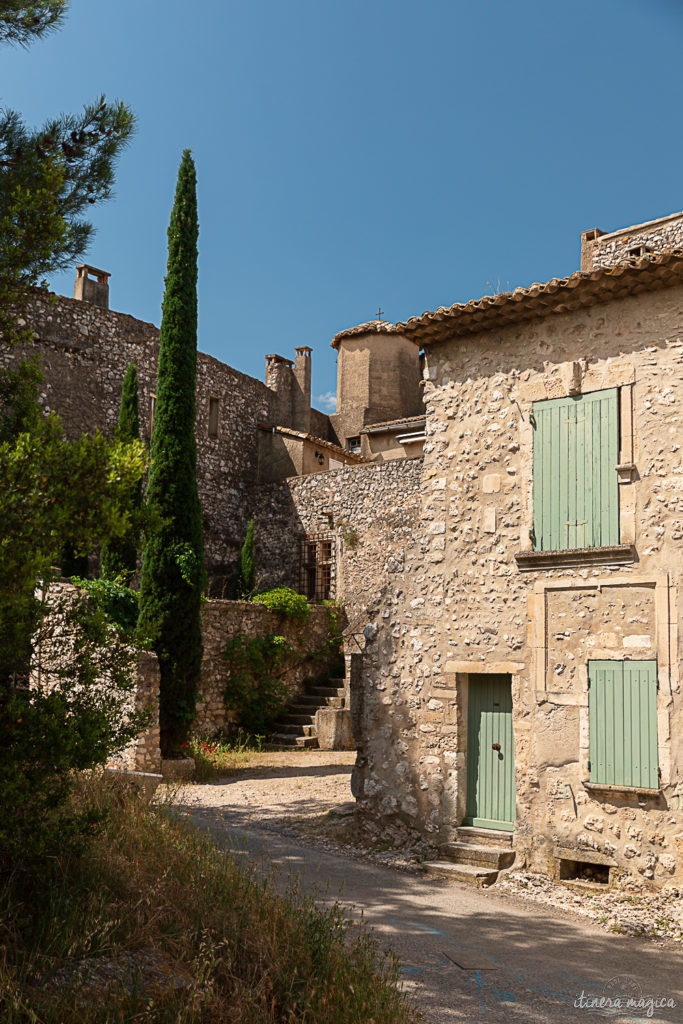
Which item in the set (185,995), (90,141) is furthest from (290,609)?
(185,995)

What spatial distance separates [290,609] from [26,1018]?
1352 centimetres

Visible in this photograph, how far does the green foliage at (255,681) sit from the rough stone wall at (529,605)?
6.64 m

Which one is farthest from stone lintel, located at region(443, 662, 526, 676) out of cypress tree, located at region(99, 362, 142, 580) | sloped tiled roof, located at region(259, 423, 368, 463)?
sloped tiled roof, located at region(259, 423, 368, 463)

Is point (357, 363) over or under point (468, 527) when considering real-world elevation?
over

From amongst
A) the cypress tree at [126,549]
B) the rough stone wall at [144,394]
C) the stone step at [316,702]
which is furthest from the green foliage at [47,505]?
the rough stone wall at [144,394]

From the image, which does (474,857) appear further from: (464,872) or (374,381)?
(374,381)

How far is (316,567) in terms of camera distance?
68.3 ft

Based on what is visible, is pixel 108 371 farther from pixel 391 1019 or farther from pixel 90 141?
pixel 391 1019

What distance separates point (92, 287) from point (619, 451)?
17.1 m

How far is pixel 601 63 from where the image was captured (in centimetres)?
449

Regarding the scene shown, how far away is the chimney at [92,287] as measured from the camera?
2158 cm

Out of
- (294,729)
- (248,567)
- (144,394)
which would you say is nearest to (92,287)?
(144,394)

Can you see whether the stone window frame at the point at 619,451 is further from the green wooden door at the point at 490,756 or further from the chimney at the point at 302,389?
the chimney at the point at 302,389

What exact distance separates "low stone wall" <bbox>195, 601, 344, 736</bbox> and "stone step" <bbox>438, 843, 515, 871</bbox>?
21.1ft
